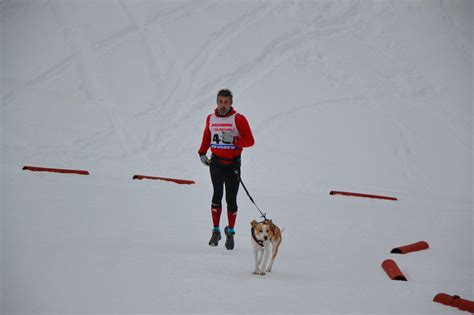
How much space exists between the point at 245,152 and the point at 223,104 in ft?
27.5

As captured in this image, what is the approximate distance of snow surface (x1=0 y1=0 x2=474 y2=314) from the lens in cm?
475

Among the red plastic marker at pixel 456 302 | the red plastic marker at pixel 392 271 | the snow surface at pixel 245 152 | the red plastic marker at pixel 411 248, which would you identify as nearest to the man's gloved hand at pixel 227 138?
the snow surface at pixel 245 152

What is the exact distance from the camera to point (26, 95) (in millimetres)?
16594

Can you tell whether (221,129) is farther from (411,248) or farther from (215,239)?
(411,248)

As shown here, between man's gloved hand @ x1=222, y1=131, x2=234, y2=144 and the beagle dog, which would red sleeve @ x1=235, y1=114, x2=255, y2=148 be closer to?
man's gloved hand @ x1=222, y1=131, x2=234, y2=144

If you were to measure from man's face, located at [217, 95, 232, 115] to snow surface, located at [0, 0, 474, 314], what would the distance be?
69.4 inches

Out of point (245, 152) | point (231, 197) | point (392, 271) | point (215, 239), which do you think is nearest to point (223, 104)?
point (231, 197)

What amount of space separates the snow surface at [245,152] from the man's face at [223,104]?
176cm

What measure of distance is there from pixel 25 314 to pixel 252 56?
50.7ft

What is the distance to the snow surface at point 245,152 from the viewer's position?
4.75 meters

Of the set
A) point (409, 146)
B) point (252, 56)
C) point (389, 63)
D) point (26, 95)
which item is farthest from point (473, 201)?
point (26, 95)

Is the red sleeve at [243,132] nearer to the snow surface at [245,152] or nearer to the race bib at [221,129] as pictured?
the race bib at [221,129]

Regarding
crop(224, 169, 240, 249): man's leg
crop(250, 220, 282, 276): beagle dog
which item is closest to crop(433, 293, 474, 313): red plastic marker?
crop(250, 220, 282, 276): beagle dog

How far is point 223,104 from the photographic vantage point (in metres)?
6.01
